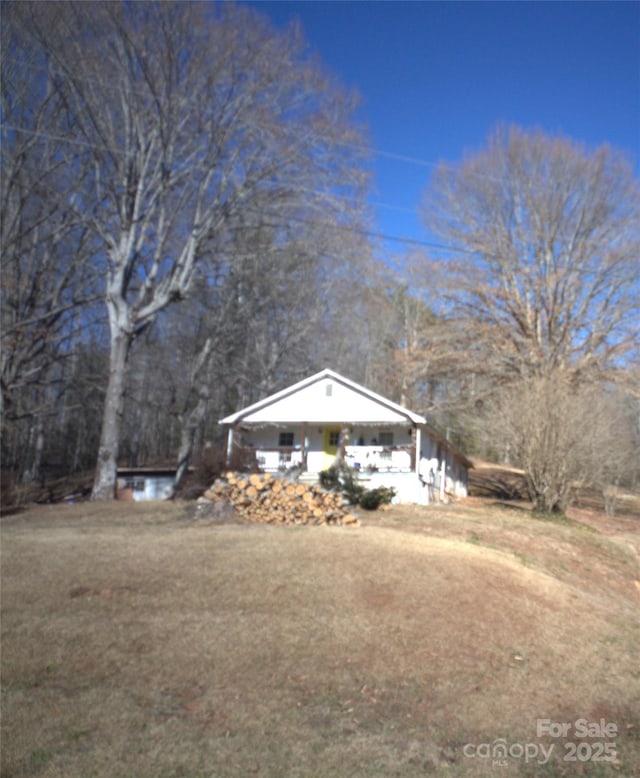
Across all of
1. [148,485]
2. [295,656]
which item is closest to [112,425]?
[148,485]

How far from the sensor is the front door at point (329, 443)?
27234 mm

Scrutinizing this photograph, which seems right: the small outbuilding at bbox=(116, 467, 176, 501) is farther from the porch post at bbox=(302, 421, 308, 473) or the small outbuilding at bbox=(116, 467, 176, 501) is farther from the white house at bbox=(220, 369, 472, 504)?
the porch post at bbox=(302, 421, 308, 473)

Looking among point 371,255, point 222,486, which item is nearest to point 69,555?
point 222,486

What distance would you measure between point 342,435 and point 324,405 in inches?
56.1

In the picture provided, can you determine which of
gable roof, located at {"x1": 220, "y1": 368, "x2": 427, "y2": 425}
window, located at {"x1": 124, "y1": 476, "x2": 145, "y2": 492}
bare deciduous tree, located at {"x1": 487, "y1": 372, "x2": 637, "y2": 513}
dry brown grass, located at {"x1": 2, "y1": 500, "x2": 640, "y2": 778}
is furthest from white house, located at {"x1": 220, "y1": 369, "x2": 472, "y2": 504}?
dry brown grass, located at {"x1": 2, "y1": 500, "x2": 640, "y2": 778}

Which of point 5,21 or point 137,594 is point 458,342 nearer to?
point 5,21

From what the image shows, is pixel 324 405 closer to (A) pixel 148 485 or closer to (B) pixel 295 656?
(A) pixel 148 485

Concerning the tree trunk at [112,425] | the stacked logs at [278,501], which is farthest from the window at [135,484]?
the stacked logs at [278,501]

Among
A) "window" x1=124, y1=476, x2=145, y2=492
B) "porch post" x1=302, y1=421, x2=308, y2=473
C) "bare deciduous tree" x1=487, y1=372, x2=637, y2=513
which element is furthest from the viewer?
"window" x1=124, y1=476, x2=145, y2=492

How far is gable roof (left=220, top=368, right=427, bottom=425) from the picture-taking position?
2536cm

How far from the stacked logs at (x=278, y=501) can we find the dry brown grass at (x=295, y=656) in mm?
3272

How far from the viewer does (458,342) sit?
32.0 m

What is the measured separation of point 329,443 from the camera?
27453 millimetres

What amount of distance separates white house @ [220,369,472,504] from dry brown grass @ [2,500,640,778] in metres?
10.5
